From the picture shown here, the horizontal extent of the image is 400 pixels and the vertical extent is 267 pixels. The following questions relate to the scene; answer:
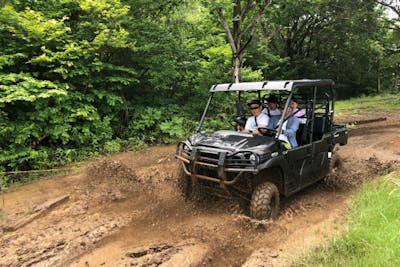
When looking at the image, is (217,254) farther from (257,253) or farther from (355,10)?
(355,10)

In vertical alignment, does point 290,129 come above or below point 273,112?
below

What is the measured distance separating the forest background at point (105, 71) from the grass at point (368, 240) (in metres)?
5.87

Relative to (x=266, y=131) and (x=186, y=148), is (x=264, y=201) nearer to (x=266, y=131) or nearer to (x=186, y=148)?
(x=266, y=131)

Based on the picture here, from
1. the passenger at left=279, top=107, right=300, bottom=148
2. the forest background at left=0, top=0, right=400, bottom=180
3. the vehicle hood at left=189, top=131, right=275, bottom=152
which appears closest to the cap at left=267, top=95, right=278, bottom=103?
the passenger at left=279, top=107, right=300, bottom=148

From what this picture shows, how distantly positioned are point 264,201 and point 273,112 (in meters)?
2.07

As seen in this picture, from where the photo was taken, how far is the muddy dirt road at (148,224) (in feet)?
12.9

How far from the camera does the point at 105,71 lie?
9547mm

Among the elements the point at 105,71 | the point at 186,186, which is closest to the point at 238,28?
the point at 105,71

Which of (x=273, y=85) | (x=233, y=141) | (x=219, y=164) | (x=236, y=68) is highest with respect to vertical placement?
(x=236, y=68)

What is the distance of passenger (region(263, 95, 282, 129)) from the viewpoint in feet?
20.0

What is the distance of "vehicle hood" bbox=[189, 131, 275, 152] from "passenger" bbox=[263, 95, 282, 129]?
95 centimetres

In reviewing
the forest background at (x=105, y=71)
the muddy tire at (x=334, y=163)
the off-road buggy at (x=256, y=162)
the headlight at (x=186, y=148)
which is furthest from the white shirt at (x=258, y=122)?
the forest background at (x=105, y=71)

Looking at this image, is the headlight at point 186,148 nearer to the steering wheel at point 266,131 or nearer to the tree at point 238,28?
the steering wheel at point 266,131

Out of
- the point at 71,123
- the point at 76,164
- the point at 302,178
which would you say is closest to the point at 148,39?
the point at 71,123
